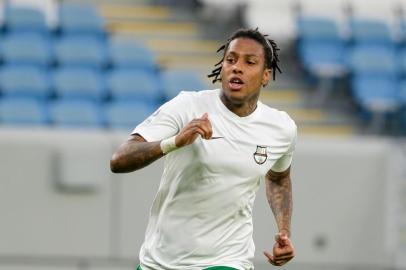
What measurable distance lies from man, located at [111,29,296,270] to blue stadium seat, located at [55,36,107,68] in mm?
8682

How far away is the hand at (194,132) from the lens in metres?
5.20

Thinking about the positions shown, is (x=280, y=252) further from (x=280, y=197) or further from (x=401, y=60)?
(x=401, y=60)

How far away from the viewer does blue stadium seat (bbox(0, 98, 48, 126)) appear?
13117 millimetres

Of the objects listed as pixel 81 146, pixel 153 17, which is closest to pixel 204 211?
pixel 81 146

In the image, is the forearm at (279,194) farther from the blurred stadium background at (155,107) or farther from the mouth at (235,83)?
the blurred stadium background at (155,107)

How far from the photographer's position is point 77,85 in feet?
45.8

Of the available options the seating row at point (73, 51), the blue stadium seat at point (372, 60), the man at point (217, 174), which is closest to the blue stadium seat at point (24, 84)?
the seating row at point (73, 51)

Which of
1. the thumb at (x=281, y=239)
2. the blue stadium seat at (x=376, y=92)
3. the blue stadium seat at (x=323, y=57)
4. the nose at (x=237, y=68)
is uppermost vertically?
the nose at (x=237, y=68)

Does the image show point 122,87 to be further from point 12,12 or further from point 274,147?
point 274,147

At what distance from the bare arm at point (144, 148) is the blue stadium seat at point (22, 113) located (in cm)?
774

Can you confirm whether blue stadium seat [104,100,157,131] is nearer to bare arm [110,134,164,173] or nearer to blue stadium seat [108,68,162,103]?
blue stadium seat [108,68,162,103]

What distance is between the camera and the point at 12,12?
586 inches

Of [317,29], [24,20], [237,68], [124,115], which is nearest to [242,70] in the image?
[237,68]

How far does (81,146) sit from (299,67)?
5.22 metres
